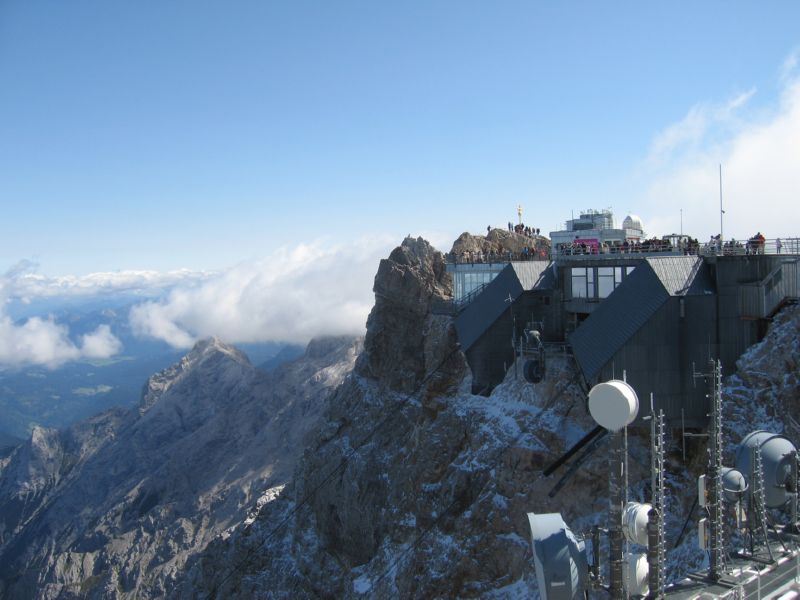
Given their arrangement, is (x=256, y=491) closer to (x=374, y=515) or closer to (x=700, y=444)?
(x=374, y=515)

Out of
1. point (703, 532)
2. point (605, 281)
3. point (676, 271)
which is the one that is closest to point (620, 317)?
point (676, 271)

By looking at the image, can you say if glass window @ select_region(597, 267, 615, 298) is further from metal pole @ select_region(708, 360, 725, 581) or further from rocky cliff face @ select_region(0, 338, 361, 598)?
rocky cliff face @ select_region(0, 338, 361, 598)

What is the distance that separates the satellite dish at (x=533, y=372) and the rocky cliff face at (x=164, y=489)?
3456 inches

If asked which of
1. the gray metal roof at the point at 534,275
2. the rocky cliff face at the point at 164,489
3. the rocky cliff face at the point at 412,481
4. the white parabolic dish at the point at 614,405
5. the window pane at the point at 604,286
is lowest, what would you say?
the rocky cliff face at the point at 164,489

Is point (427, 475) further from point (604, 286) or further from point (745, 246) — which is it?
point (745, 246)

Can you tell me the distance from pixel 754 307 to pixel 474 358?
62.3 feet

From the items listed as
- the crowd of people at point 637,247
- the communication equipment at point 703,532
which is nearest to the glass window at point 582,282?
the crowd of people at point 637,247

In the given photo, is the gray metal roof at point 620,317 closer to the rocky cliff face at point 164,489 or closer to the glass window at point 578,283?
the glass window at point 578,283

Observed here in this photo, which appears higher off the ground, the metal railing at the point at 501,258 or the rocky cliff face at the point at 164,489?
the metal railing at the point at 501,258

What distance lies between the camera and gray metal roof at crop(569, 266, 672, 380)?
3244 cm

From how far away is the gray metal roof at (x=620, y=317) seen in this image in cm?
3244

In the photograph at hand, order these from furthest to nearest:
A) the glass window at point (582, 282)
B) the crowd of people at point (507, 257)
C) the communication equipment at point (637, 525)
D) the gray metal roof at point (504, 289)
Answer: the crowd of people at point (507, 257), the gray metal roof at point (504, 289), the glass window at point (582, 282), the communication equipment at point (637, 525)

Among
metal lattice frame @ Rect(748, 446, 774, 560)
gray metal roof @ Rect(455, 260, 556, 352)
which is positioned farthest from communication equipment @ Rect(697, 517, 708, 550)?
gray metal roof @ Rect(455, 260, 556, 352)

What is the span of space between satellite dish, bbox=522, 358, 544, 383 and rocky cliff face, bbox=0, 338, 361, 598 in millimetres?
87788
